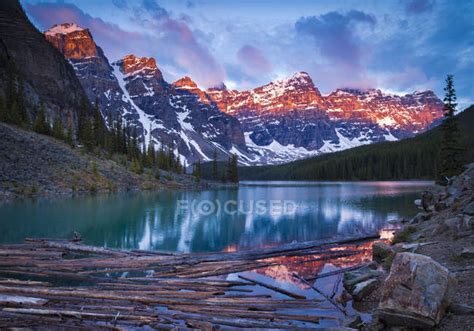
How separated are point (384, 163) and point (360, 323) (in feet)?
593

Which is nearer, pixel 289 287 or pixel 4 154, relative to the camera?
pixel 289 287

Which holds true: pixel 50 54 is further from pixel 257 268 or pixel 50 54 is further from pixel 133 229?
pixel 257 268

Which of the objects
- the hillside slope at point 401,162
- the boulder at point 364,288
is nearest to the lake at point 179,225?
the boulder at point 364,288

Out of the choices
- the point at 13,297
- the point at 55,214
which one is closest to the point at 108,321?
the point at 13,297

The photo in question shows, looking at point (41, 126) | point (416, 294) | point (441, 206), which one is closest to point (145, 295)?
point (416, 294)

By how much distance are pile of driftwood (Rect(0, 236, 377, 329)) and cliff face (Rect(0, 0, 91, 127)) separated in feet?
500

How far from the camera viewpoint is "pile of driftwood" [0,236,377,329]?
10680mm

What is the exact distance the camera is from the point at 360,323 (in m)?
11.0

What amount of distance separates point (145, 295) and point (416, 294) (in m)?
8.94

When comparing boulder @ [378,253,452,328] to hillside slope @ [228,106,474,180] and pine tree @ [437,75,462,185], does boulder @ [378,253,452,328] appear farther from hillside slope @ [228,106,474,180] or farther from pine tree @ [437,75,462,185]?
hillside slope @ [228,106,474,180]

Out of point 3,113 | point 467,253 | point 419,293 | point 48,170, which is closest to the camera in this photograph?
point 419,293

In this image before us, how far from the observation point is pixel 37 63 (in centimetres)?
17212

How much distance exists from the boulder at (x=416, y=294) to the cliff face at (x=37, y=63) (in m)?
165

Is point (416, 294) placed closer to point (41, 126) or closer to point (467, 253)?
point (467, 253)
